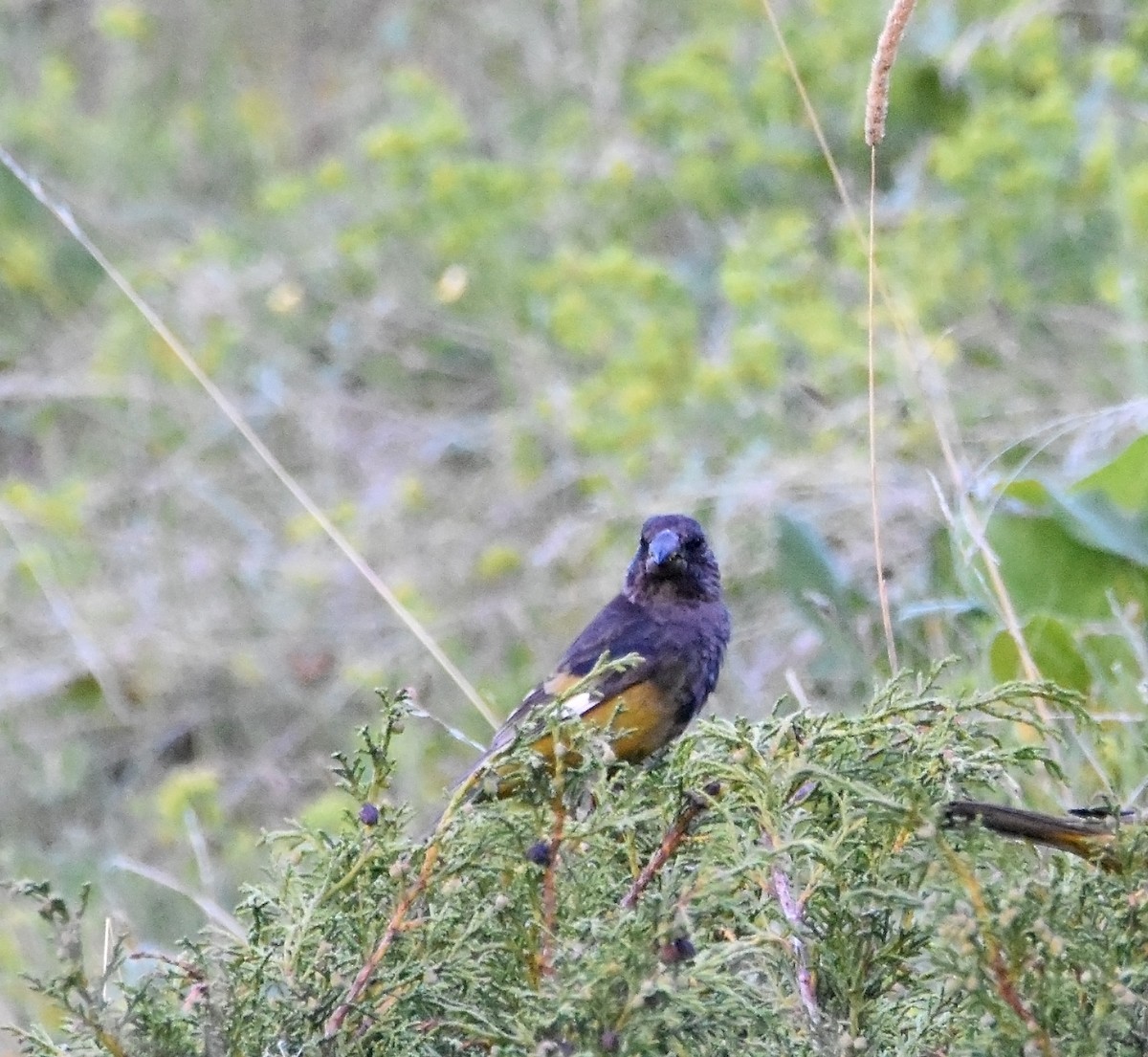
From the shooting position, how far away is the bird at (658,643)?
135 inches

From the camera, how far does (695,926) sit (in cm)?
161

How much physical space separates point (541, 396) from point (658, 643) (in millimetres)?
2714

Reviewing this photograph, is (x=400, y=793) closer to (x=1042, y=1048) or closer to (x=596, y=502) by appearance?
(x=596, y=502)

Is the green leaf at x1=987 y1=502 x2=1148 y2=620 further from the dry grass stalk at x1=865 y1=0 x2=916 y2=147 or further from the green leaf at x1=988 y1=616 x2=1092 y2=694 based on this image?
the dry grass stalk at x1=865 y1=0 x2=916 y2=147

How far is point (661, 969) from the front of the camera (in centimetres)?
146

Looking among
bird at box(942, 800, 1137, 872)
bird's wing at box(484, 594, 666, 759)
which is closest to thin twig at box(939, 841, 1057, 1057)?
bird at box(942, 800, 1137, 872)

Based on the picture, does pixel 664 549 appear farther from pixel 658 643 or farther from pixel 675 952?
pixel 675 952

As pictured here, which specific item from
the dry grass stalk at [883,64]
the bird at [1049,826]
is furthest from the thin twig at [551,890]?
Answer: the dry grass stalk at [883,64]

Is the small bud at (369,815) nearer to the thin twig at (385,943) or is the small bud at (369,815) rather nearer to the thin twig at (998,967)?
the thin twig at (385,943)

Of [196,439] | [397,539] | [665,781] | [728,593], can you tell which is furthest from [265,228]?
[665,781]

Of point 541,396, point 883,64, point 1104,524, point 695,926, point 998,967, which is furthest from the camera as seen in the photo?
point 541,396

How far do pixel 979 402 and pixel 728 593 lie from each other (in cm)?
94

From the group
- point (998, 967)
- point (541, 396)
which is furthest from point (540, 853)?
point (541, 396)

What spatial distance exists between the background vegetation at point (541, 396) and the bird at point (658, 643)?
0.33 m
